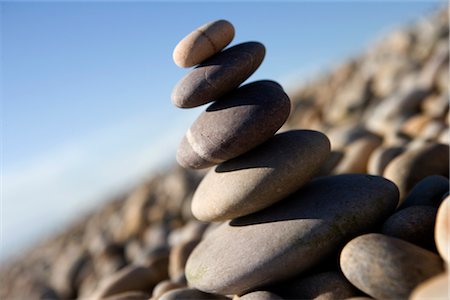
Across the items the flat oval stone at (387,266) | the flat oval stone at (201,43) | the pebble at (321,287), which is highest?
the flat oval stone at (201,43)

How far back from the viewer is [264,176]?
3.64 metres

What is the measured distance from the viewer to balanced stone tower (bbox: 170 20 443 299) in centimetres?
350

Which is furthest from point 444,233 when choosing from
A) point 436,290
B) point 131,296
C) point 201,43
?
point 131,296

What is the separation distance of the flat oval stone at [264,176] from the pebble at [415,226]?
719 mm

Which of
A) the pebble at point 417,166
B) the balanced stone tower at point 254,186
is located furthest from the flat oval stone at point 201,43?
the pebble at point 417,166

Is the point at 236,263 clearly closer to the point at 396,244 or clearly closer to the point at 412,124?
Answer: the point at 396,244

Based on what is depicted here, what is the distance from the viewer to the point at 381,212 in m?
3.67

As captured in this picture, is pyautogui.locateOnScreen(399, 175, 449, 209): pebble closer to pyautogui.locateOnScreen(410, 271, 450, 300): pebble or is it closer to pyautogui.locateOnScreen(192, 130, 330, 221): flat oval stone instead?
pyautogui.locateOnScreen(192, 130, 330, 221): flat oval stone

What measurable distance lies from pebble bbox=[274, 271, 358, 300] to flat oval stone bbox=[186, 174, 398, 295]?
0.09 meters

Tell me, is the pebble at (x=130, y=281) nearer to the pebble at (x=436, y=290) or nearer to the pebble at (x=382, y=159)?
the pebble at (x=382, y=159)

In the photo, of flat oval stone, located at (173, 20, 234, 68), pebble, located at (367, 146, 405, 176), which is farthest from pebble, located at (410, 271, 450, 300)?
pebble, located at (367, 146, 405, 176)

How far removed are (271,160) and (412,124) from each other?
13.4 feet

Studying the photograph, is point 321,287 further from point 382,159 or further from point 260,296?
point 382,159

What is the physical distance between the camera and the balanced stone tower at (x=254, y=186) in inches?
138
